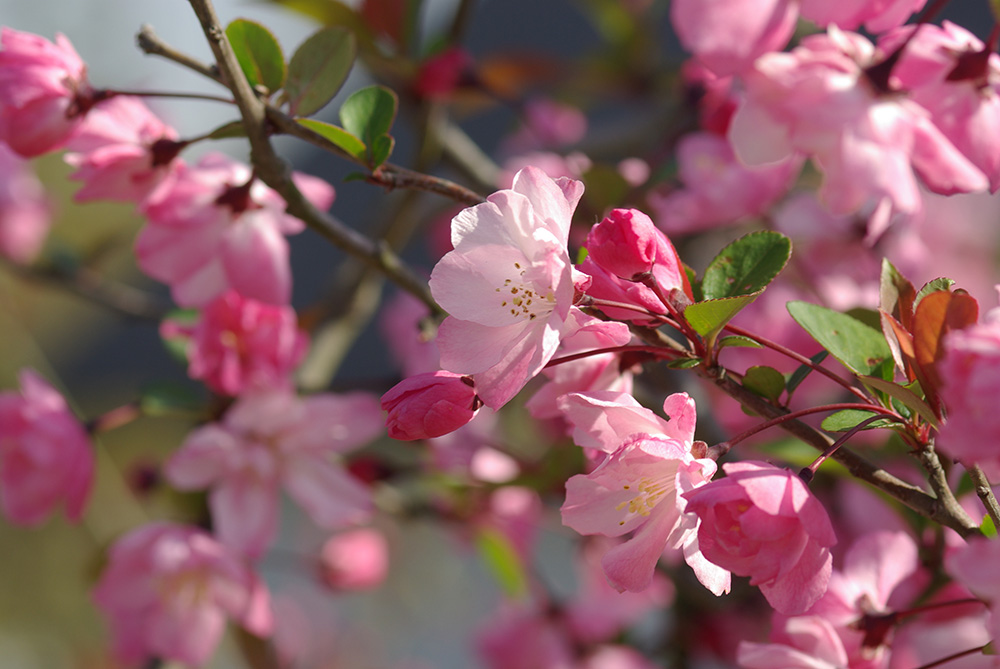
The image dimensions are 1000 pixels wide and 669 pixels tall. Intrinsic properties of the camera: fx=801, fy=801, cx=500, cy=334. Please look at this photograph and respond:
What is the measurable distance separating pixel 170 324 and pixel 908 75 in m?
0.70

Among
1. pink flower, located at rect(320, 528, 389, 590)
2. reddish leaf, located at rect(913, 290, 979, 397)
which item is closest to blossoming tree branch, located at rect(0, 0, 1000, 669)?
reddish leaf, located at rect(913, 290, 979, 397)

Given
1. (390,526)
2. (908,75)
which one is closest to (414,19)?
(908,75)

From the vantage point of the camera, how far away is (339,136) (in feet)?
1.54

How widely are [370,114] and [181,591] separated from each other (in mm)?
591

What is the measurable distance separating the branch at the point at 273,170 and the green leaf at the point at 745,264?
20cm

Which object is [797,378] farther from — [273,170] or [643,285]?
[273,170]

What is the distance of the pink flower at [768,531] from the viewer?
349mm

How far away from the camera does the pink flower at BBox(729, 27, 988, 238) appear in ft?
1.79

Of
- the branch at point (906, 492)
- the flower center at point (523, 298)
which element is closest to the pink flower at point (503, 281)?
the flower center at point (523, 298)

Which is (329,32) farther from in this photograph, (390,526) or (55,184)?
(55,184)

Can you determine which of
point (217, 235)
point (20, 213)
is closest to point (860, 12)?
point (217, 235)

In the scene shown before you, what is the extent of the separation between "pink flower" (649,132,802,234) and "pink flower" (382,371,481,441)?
1.46 feet

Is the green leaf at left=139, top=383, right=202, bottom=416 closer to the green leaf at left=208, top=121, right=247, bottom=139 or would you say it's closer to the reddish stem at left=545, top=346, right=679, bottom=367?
the green leaf at left=208, top=121, right=247, bottom=139

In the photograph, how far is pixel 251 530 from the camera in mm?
800
